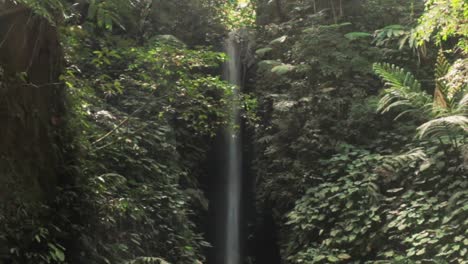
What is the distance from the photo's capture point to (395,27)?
25.8 feet

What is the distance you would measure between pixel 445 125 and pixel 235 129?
3011mm

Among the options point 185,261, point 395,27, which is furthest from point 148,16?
point 185,261

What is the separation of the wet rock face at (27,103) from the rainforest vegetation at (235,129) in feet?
0.05

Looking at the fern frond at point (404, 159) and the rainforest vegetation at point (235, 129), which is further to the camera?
the fern frond at point (404, 159)

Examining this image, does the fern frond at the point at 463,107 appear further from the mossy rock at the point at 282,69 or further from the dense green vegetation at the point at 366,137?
the mossy rock at the point at 282,69

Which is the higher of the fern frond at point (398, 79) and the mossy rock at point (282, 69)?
the mossy rock at point (282, 69)

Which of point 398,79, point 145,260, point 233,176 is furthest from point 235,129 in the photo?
point 233,176

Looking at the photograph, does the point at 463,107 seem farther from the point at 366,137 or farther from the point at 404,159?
the point at 366,137

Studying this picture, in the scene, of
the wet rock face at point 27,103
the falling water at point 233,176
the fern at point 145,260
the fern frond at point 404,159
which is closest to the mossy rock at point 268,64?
the falling water at point 233,176

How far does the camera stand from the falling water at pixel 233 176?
9812 mm

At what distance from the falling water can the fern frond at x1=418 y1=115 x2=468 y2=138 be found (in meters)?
4.45

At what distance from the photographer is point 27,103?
3604mm

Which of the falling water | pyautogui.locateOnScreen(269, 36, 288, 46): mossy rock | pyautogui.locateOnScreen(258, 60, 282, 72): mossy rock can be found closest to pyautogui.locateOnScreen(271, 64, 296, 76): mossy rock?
pyautogui.locateOnScreen(258, 60, 282, 72): mossy rock

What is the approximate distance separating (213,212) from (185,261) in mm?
4384
